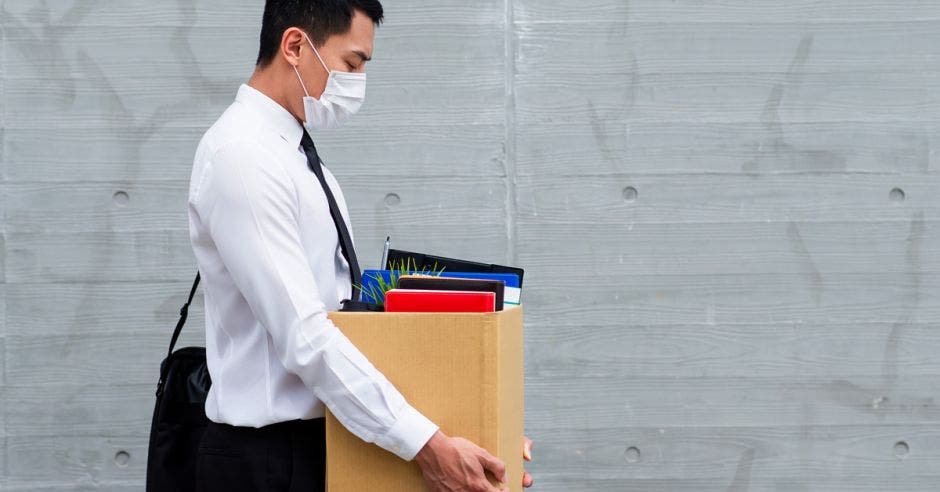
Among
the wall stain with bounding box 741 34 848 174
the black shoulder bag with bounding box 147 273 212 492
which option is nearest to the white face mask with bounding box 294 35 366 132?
the black shoulder bag with bounding box 147 273 212 492

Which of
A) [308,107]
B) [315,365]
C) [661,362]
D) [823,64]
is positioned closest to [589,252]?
[661,362]

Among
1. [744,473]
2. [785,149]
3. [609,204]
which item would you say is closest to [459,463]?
[609,204]

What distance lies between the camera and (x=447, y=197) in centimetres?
333

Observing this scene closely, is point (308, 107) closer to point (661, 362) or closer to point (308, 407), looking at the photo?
point (308, 407)

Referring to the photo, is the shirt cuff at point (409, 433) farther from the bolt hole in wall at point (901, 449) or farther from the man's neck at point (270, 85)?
the bolt hole in wall at point (901, 449)

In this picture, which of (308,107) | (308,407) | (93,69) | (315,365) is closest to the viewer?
(315,365)

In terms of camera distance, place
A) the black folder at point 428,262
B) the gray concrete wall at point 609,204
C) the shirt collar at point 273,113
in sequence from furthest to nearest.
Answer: the gray concrete wall at point 609,204
the black folder at point 428,262
the shirt collar at point 273,113

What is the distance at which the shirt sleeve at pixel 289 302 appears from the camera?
65.8 inches

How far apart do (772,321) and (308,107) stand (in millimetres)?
1915

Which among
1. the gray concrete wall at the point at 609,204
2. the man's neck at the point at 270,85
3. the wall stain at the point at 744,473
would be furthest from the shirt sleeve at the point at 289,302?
the wall stain at the point at 744,473

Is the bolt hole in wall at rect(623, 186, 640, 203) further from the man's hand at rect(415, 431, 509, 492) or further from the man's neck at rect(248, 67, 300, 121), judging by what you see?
the man's hand at rect(415, 431, 509, 492)

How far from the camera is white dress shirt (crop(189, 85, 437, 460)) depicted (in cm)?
168

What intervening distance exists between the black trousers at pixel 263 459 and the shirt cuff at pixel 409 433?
0.19 metres

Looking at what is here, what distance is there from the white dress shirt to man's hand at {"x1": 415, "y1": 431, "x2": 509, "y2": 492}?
25mm
